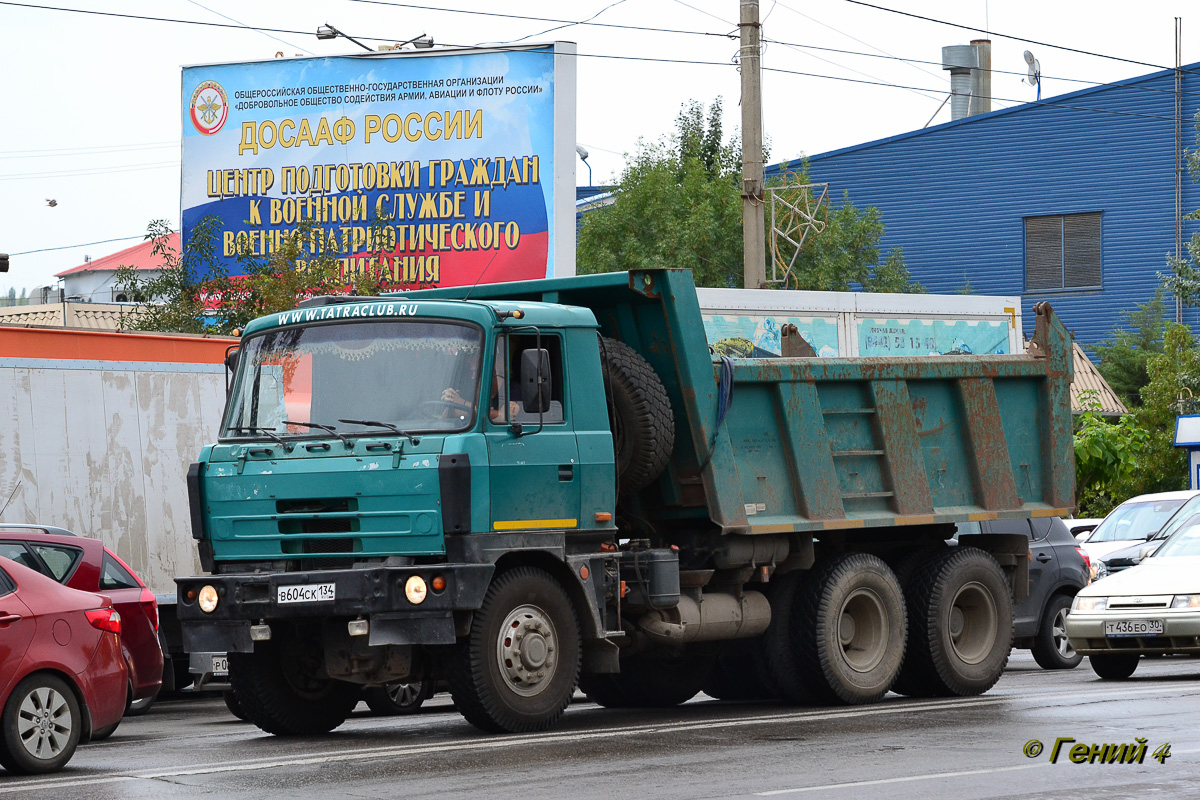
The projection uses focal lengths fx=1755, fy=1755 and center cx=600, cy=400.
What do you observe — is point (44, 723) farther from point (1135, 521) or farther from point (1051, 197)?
point (1051, 197)

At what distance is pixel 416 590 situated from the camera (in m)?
10.5

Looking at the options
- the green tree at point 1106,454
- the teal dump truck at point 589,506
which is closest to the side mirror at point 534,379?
the teal dump truck at point 589,506

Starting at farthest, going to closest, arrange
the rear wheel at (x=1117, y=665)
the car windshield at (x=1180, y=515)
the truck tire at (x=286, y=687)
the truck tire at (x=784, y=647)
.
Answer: the car windshield at (x=1180, y=515) < the rear wheel at (x=1117, y=665) < the truck tire at (x=784, y=647) < the truck tire at (x=286, y=687)

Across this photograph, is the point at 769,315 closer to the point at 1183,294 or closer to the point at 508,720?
the point at 508,720

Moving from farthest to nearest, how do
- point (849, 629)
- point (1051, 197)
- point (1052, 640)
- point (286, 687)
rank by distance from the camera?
point (1051, 197) < point (1052, 640) < point (849, 629) < point (286, 687)

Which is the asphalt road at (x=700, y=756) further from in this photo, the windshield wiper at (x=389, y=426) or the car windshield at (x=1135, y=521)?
the car windshield at (x=1135, y=521)

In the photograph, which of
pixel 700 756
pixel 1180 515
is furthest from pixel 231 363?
pixel 1180 515

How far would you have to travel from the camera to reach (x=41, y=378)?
16234 millimetres

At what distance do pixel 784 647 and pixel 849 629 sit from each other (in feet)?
2.02

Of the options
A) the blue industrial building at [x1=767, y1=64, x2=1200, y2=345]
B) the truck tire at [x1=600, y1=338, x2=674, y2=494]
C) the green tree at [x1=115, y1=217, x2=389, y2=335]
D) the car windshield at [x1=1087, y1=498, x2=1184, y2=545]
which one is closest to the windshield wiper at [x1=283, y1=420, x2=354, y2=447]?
the truck tire at [x1=600, y1=338, x2=674, y2=494]

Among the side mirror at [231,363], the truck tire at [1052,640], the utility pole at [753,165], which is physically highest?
the utility pole at [753,165]

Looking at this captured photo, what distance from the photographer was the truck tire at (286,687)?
11492 mm

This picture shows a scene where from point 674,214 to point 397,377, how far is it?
31.6 m

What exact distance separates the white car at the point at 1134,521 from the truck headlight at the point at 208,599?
44.9ft
